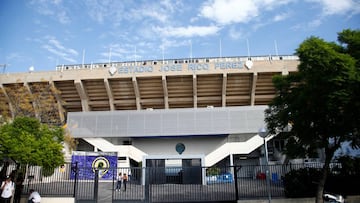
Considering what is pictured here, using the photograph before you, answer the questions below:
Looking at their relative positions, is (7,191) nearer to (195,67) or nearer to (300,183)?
(300,183)

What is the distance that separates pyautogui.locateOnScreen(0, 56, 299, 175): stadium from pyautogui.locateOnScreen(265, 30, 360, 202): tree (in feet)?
68.9

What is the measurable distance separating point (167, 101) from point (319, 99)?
91.0 ft

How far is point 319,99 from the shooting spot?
985 centimetres

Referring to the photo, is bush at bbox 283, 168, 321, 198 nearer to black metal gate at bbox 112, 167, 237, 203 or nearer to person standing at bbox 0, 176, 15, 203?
black metal gate at bbox 112, 167, 237, 203

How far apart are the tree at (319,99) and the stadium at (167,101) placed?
68.9 ft

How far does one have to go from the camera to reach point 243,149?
32.0 metres

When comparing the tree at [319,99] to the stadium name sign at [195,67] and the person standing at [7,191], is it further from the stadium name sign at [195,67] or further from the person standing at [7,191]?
the stadium name sign at [195,67]

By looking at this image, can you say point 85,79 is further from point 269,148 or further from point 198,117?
point 269,148

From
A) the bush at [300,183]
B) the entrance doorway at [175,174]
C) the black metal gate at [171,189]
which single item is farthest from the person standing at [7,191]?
the bush at [300,183]

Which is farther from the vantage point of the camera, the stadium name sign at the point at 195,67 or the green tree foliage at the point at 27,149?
the stadium name sign at the point at 195,67

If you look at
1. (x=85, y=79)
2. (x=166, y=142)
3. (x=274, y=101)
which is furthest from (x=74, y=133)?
(x=274, y=101)

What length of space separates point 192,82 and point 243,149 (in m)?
11.6

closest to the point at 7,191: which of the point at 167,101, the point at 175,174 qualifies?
the point at 175,174

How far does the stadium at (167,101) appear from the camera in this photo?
33594 millimetres
